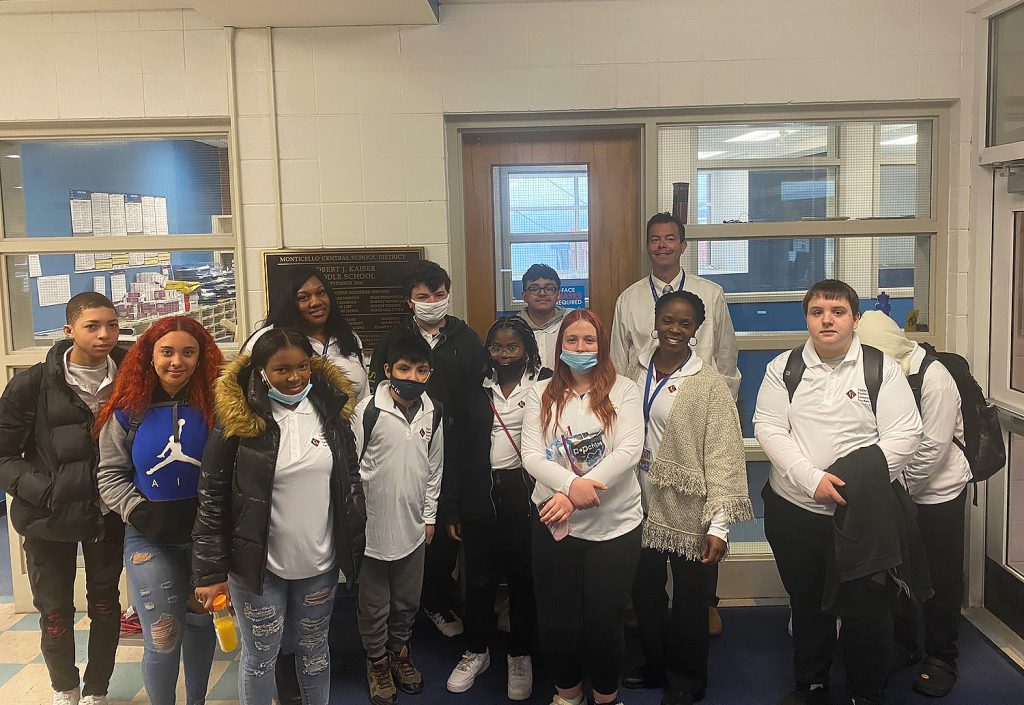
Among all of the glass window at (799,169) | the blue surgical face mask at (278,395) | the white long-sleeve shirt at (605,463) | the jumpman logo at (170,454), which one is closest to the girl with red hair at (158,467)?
the jumpman logo at (170,454)

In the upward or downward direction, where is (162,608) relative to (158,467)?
downward

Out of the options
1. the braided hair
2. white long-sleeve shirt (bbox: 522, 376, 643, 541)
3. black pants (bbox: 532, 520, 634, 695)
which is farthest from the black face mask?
black pants (bbox: 532, 520, 634, 695)

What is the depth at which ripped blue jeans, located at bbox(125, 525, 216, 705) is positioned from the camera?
2.65 meters

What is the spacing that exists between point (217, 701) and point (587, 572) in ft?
5.31

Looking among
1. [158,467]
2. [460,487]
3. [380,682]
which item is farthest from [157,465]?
[380,682]

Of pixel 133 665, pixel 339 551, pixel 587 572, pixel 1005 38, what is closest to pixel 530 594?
pixel 587 572

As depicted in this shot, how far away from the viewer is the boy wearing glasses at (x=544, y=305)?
3.40 meters

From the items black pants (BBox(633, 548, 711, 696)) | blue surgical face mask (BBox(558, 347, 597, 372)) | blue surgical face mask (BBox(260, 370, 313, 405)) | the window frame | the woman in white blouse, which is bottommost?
black pants (BBox(633, 548, 711, 696))

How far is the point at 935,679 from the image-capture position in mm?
3127

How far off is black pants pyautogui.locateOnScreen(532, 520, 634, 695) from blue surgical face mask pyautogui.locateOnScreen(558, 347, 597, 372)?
58 centimetres

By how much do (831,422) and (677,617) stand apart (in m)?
0.92

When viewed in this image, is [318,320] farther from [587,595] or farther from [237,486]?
[587,595]

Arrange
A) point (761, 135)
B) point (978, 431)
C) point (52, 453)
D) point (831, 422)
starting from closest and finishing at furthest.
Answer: point (831, 422) < point (52, 453) < point (978, 431) < point (761, 135)

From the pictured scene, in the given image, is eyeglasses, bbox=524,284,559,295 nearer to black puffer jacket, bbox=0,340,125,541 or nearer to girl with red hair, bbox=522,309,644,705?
girl with red hair, bbox=522,309,644,705
